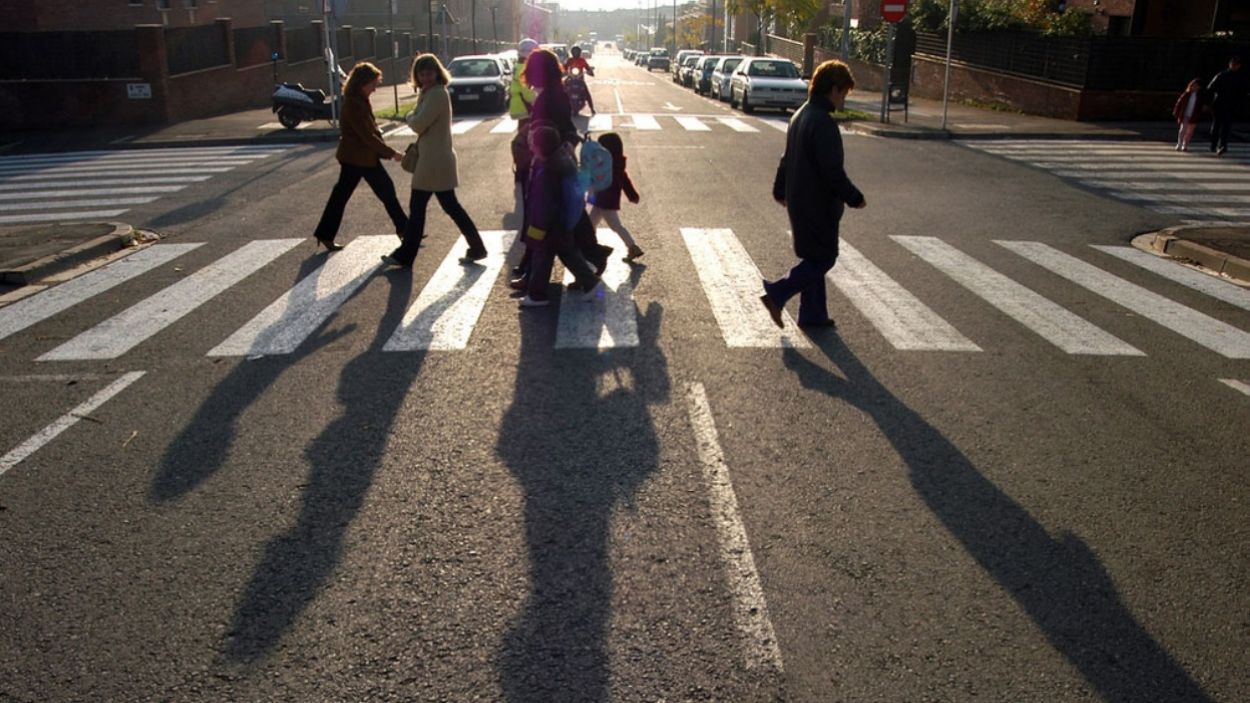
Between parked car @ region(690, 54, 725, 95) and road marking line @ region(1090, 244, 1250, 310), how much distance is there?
2871 centimetres

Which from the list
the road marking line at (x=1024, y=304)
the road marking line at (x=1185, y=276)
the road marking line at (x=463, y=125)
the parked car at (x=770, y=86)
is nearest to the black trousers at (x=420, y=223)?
the road marking line at (x=1024, y=304)

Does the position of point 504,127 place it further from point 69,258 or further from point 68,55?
point 69,258

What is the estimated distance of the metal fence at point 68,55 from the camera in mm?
24844

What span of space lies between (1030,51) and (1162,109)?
4584mm

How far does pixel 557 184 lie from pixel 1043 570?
4.88m

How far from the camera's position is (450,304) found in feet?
27.3

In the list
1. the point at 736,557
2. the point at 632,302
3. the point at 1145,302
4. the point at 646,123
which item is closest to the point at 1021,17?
the point at 646,123

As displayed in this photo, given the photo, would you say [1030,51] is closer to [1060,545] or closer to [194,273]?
[194,273]

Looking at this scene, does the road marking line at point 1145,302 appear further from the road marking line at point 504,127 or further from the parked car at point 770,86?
the parked car at point 770,86

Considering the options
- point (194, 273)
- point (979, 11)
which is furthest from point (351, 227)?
point (979, 11)

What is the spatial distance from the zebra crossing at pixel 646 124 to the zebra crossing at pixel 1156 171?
17.9ft

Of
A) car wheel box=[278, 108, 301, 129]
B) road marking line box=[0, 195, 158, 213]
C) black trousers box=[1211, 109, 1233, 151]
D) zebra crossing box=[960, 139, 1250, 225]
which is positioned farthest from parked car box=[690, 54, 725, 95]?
road marking line box=[0, 195, 158, 213]

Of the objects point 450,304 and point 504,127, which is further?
point 504,127

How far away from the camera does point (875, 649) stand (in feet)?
11.9
